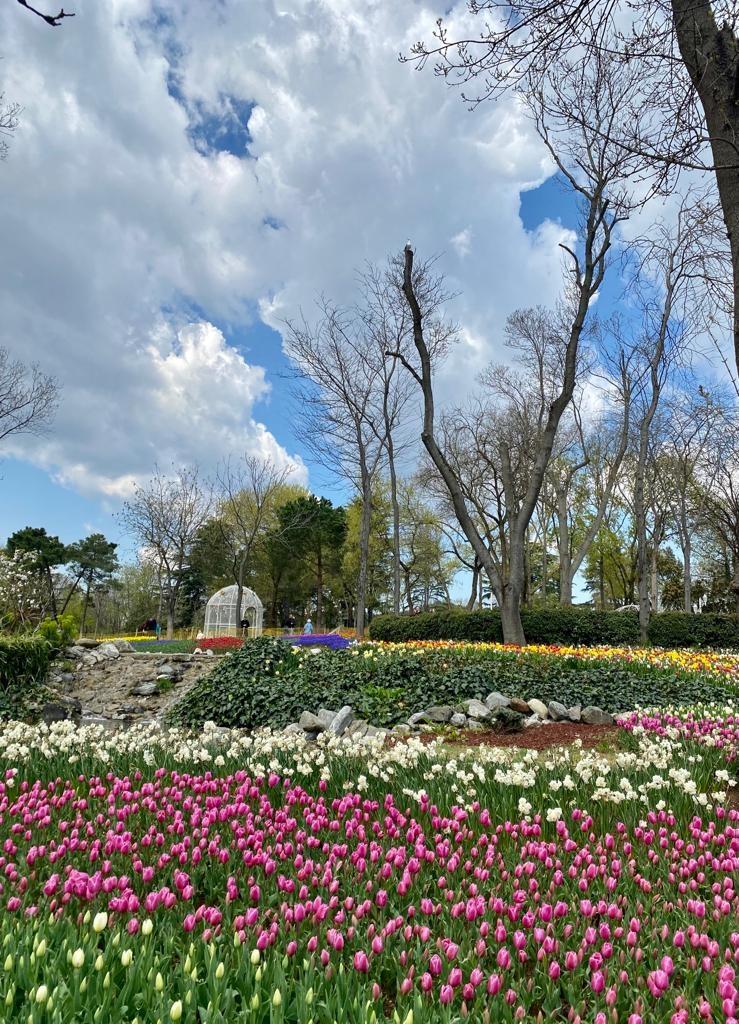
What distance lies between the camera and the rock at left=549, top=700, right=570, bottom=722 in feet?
24.5

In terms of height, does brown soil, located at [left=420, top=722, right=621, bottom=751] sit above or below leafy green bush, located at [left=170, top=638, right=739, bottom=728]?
below

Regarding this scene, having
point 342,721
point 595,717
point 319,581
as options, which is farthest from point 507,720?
point 319,581

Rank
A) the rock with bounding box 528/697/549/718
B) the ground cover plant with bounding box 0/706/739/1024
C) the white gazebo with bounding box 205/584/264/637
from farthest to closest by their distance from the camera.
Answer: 1. the white gazebo with bounding box 205/584/264/637
2. the rock with bounding box 528/697/549/718
3. the ground cover plant with bounding box 0/706/739/1024

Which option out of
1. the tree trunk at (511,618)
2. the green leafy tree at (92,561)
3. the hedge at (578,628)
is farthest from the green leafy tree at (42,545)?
the tree trunk at (511,618)

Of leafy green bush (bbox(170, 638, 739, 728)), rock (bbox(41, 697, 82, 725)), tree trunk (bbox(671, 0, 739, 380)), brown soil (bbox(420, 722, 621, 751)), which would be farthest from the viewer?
rock (bbox(41, 697, 82, 725))

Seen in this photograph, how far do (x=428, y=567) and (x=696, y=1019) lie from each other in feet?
124

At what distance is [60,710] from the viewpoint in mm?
9766

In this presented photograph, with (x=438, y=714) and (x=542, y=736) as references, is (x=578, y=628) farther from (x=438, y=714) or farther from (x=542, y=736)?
(x=542, y=736)

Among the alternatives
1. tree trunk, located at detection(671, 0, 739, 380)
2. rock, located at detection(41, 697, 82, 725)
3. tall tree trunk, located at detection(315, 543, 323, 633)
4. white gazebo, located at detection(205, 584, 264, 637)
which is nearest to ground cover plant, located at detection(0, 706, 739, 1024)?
tree trunk, located at detection(671, 0, 739, 380)

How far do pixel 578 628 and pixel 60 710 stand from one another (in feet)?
47.2

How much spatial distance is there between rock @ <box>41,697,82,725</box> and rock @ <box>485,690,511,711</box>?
627 centimetres

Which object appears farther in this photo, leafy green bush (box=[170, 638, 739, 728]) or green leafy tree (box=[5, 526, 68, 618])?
green leafy tree (box=[5, 526, 68, 618])

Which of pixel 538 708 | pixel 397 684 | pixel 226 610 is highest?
pixel 226 610

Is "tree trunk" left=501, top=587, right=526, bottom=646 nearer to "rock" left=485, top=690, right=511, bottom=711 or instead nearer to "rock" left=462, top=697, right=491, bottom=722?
"rock" left=485, top=690, right=511, bottom=711
